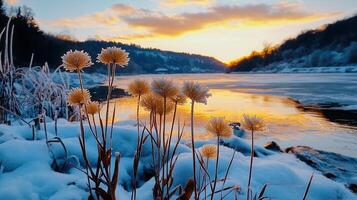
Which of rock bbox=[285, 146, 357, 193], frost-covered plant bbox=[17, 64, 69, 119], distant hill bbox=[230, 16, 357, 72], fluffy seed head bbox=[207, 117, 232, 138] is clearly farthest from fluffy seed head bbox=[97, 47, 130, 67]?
distant hill bbox=[230, 16, 357, 72]

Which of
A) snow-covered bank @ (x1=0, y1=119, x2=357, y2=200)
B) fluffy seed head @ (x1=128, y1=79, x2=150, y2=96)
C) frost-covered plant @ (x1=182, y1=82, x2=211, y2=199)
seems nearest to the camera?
frost-covered plant @ (x1=182, y1=82, x2=211, y2=199)

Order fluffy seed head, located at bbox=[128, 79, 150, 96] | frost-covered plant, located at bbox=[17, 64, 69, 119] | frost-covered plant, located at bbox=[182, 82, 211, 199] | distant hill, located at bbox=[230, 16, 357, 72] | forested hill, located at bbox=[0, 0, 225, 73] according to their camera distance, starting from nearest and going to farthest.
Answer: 1. frost-covered plant, located at bbox=[182, 82, 211, 199]
2. fluffy seed head, located at bbox=[128, 79, 150, 96]
3. frost-covered plant, located at bbox=[17, 64, 69, 119]
4. forested hill, located at bbox=[0, 0, 225, 73]
5. distant hill, located at bbox=[230, 16, 357, 72]

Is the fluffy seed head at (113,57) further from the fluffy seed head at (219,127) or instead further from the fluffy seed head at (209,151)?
the fluffy seed head at (209,151)

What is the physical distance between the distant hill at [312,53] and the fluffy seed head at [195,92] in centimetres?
7866

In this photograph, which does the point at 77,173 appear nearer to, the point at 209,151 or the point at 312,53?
the point at 209,151

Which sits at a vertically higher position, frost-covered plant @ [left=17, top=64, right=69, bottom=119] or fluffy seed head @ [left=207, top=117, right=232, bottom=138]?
fluffy seed head @ [left=207, top=117, right=232, bottom=138]

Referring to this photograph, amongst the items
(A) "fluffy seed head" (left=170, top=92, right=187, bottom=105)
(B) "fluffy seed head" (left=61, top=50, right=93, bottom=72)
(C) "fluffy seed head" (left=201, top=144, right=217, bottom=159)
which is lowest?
(C) "fluffy seed head" (left=201, top=144, right=217, bottom=159)

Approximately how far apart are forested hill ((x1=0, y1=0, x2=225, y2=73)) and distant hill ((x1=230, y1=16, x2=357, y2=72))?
37.9m

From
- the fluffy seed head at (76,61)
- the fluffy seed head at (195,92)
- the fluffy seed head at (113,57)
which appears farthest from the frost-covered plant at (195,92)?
the fluffy seed head at (76,61)

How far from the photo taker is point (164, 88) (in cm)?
121

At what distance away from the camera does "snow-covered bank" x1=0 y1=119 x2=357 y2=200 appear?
6.48ft

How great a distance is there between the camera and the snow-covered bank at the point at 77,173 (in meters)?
1.97

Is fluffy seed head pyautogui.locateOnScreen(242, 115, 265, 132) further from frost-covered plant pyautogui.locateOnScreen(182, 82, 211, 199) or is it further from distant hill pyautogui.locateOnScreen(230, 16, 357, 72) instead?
distant hill pyautogui.locateOnScreen(230, 16, 357, 72)

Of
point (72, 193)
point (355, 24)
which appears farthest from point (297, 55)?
point (72, 193)
